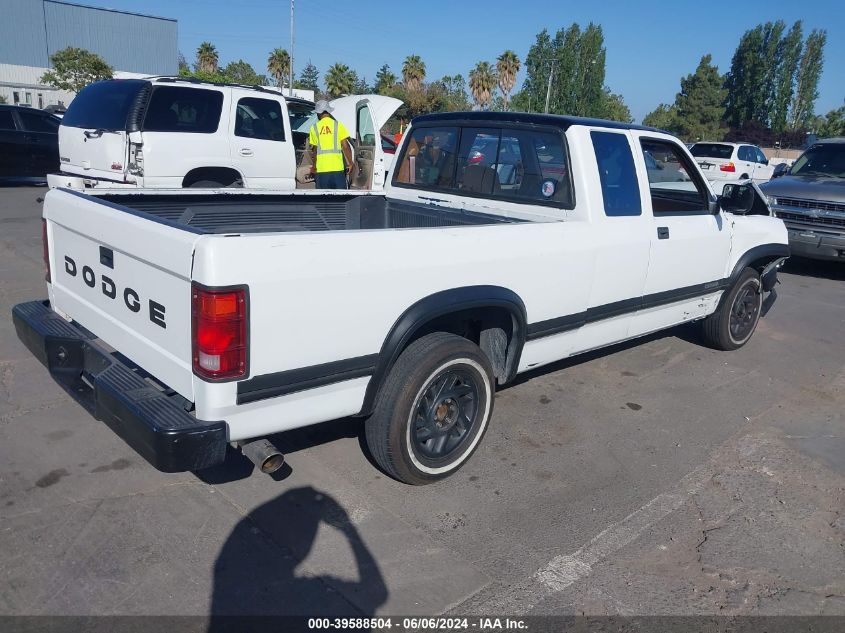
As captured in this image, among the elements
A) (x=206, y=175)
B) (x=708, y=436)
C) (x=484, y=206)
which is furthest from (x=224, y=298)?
(x=206, y=175)

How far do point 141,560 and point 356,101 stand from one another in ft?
29.5

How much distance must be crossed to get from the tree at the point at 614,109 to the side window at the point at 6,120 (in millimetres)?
60176

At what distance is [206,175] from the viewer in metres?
8.66

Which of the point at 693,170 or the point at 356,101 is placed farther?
the point at 356,101

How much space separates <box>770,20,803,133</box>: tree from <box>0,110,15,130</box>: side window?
66.9 metres

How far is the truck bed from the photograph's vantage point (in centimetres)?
416

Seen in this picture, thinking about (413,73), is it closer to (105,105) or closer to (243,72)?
(243,72)

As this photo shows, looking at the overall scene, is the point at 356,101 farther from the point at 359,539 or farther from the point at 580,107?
the point at 580,107

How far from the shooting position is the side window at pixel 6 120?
1277cm

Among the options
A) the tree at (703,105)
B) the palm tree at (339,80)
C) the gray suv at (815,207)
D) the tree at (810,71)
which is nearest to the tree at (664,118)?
the tree at (703,105)

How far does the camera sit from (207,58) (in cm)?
6169

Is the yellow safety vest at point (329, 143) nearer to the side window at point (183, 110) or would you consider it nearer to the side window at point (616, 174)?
the side window at point (183, 110)

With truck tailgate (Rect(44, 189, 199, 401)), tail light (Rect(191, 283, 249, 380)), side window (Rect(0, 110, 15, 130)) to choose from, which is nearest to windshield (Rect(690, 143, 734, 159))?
side window (Rect(0, 110, 15, 130))

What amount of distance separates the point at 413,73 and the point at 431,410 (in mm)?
58822
